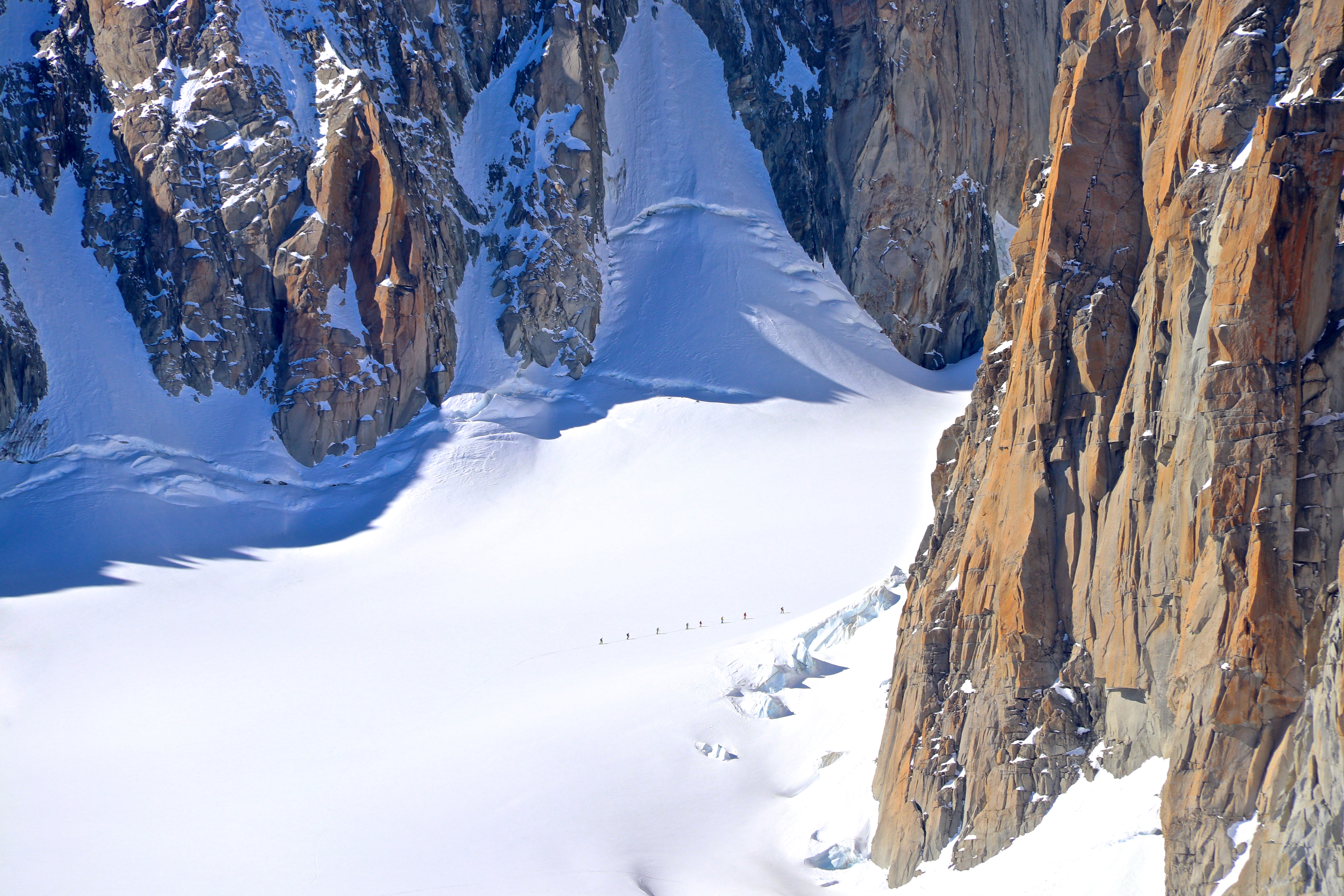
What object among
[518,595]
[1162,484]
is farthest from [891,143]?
[1162,484]

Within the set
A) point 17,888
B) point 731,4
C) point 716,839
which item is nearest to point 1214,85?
point 716,839

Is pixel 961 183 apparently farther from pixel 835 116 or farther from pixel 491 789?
pixel 491 789

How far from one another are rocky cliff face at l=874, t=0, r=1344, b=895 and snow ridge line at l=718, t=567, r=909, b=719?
Answer: 8193 millimetres

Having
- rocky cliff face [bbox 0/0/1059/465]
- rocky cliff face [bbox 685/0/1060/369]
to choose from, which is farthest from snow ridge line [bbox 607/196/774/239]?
rocky cliff face [bbox 685/0/1060/369]

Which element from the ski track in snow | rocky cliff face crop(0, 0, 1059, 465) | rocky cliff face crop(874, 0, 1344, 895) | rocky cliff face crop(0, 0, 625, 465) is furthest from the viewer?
rocky cliff face crop(0, 0, 1059, 465)

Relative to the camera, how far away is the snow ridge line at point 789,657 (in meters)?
28.2

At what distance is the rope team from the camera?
113 ft

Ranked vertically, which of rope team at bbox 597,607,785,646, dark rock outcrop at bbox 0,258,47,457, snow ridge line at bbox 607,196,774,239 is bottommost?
rope team at bbox 597,607,785,646

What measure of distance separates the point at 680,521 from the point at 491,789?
59.8ft

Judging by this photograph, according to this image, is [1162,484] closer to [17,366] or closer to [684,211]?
[17,366]

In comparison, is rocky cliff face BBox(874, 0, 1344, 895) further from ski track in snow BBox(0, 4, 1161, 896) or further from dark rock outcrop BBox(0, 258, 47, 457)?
dark rock outcrop BBox(0, 258, 47, 457)

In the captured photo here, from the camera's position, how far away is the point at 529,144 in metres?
57.1

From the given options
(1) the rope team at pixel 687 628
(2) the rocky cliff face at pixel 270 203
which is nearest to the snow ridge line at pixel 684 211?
(2) the rocky cliff face at pixel 270 203

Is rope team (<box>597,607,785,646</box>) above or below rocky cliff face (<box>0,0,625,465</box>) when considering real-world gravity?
below
